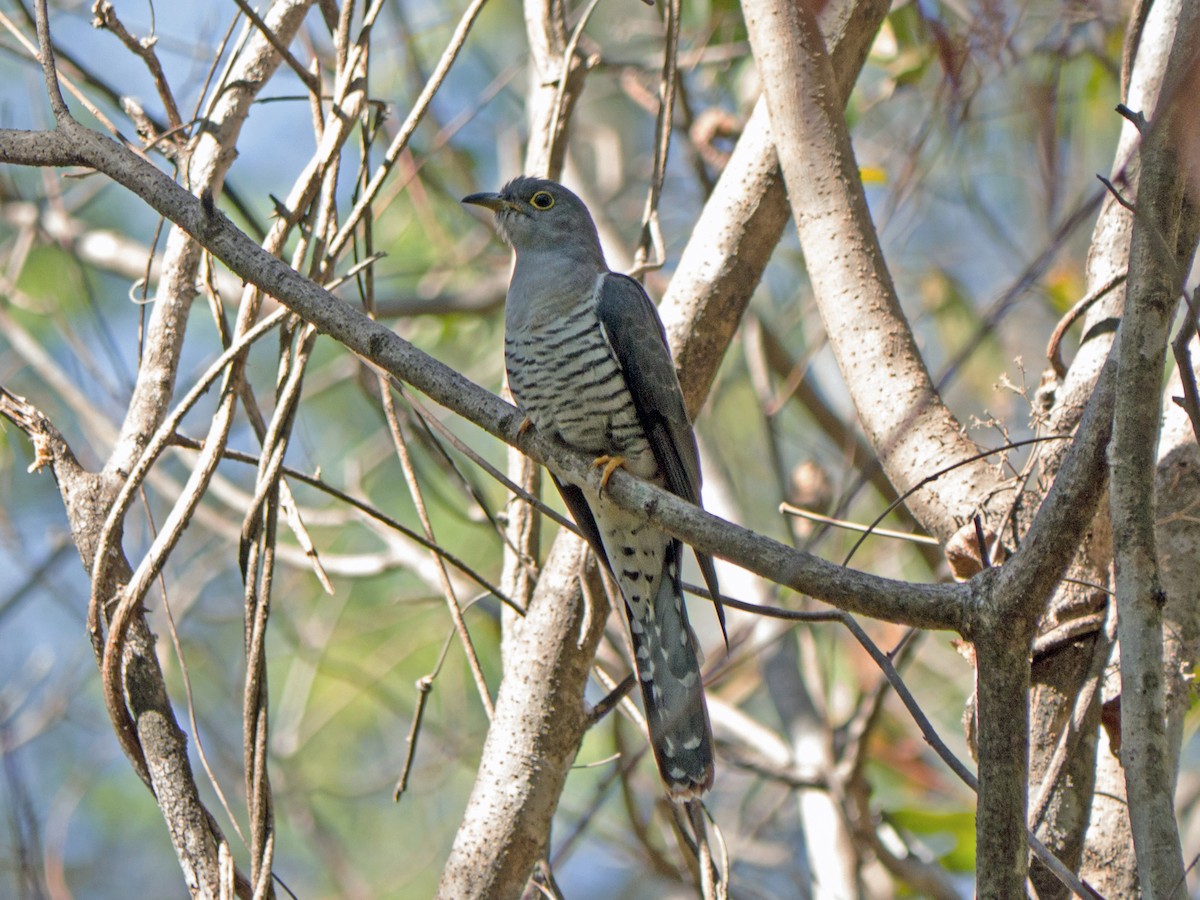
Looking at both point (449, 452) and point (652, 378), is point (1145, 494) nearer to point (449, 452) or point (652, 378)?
point (652, 378)

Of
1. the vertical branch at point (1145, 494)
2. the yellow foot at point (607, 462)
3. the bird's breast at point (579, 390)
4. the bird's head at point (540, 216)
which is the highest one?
the bird's head at point (540, 216)

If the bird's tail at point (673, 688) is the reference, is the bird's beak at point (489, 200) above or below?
above

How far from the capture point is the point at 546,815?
2682mm

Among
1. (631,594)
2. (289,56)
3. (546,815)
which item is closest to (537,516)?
(631,594)

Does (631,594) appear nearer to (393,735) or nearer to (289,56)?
(289,56)

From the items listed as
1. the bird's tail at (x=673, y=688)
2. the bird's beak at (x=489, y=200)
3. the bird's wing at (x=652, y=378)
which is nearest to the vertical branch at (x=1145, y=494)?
the bird's tail at (x=673, y=688)

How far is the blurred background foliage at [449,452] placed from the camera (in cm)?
489

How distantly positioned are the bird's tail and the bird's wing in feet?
0.79

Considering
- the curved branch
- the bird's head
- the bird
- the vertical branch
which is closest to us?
the vertical branch

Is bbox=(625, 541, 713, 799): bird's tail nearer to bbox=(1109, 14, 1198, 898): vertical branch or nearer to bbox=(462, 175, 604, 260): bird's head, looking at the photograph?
bbox=(462, 175, 604, 260): bird's head

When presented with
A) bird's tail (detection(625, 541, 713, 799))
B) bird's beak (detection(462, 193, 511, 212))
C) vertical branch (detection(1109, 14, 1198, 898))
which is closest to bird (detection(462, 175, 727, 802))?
bird's tail (detection(625, 541, 713, 799))

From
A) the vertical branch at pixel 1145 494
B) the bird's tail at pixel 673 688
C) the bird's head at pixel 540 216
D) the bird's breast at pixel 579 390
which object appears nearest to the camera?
the vertical branch at pixel 1145 494

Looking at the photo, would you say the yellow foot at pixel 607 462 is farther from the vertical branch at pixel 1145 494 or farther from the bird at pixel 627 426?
the vertical branch at pixel 1145 494

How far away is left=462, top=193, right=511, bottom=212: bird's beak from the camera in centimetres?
371
